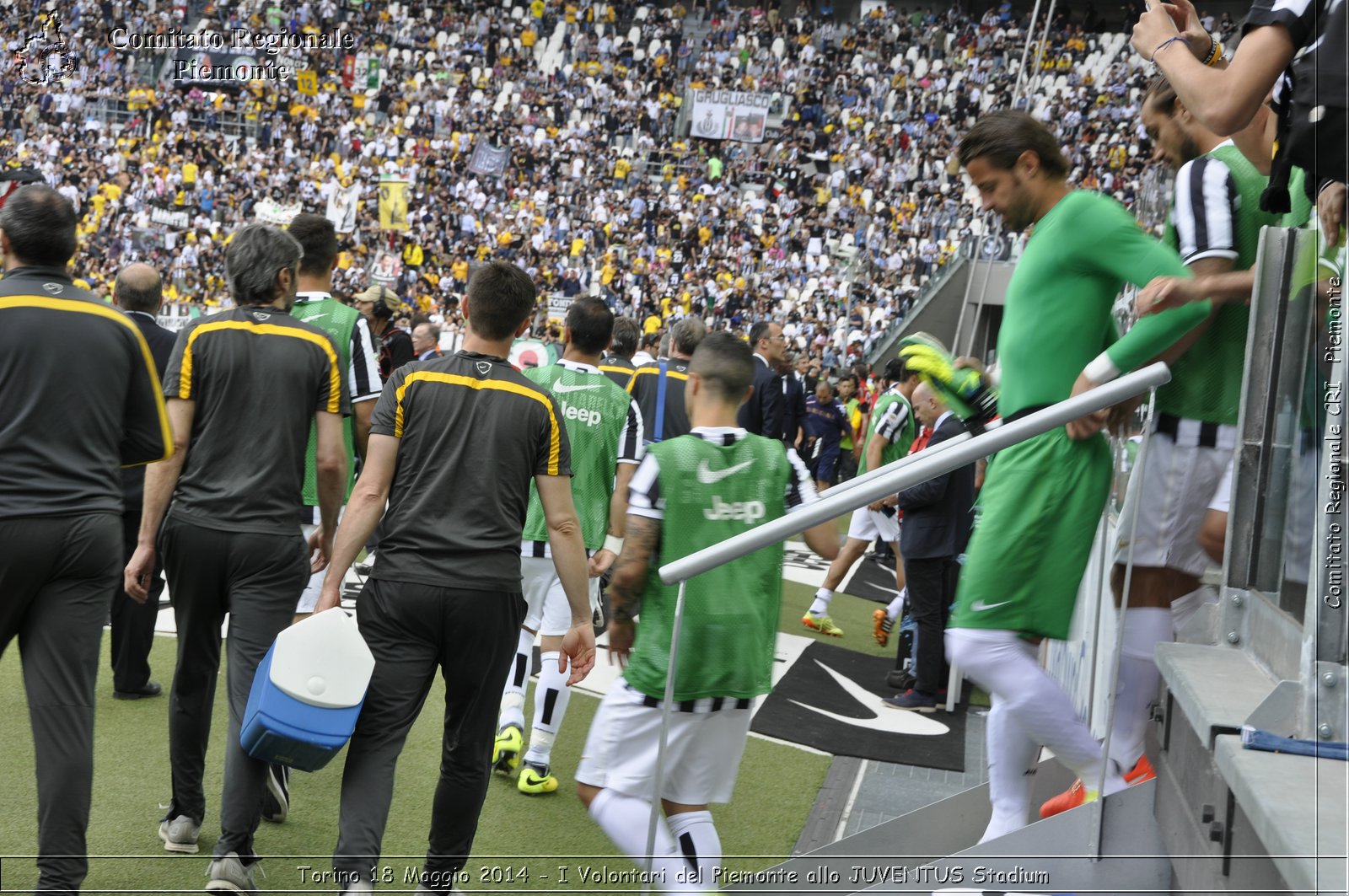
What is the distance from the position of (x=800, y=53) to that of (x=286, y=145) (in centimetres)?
1575

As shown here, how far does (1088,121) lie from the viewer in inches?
1282

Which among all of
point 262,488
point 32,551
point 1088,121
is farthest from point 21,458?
point 1088,121

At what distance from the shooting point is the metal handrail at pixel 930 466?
9.14ft

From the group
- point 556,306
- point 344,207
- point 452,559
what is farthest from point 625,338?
point 344,207

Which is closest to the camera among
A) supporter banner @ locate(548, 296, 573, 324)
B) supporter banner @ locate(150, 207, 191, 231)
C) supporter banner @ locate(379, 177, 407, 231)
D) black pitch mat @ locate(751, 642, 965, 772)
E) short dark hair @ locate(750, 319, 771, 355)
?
black pitch mat @ locate(751, 642, 965, 772)

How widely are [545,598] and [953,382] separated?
2.29 metres

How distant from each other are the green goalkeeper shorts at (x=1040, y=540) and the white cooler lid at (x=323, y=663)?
1.60m

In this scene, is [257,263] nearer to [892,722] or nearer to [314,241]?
[314,241]

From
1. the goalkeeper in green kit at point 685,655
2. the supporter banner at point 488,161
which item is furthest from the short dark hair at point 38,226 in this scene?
the supporter banner at point 488,161

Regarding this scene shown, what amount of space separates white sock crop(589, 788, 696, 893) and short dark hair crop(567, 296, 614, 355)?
8.67 feet

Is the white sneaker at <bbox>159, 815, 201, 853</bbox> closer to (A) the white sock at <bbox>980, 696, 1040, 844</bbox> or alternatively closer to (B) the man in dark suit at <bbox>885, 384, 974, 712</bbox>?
(A) the white sock at <bbox>980, 696, 1040, 844</bbox>

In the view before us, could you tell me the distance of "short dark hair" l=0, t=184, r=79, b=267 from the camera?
11.1ft

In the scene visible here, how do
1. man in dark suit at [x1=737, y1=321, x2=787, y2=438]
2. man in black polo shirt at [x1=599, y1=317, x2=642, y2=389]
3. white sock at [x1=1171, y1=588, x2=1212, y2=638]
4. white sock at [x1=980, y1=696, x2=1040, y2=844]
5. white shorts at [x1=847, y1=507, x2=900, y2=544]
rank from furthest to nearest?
man in dark suit at [x1=737, y1=321, x2=787, y2=438] < white shorts at [x1=847, y1=507, x2=900, y2=544] < man in black polo shirt at [x1=599, y1=317, x2=642, y2=389] < white sock at [x1=1171, y1=588, x2=1212, y2=638] < white sock at [x1=980, y1=696, x2=1040, y2=844]

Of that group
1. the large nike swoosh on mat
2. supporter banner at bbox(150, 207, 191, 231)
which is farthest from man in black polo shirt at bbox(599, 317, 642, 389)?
supporter banner at bbox(150, 207, 191, 231)
